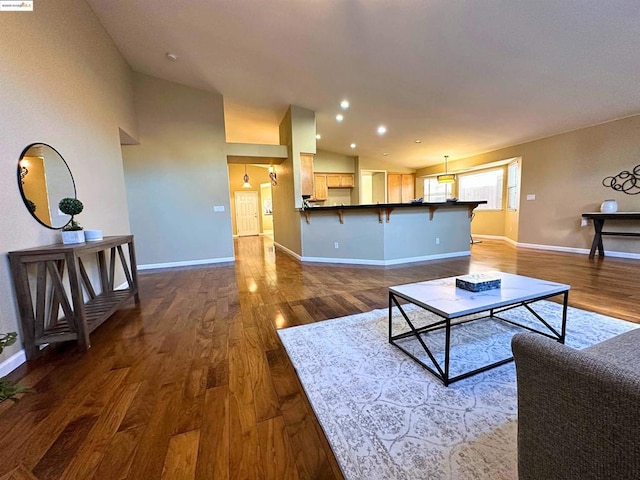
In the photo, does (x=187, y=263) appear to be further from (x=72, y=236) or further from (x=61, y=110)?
(x=61, y=110)

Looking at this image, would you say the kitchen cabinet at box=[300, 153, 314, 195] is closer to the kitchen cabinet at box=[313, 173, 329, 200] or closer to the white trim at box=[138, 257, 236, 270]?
the white trim at box=[138, 257, 236, 270]

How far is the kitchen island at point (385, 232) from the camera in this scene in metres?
4.63

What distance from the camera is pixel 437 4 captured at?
2594mm

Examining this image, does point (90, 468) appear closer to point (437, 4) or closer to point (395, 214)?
point (437, 4)

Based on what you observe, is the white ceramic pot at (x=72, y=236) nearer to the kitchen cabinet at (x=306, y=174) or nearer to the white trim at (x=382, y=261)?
the white trim at (x=382, y=261)

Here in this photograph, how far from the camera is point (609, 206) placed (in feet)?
15.1

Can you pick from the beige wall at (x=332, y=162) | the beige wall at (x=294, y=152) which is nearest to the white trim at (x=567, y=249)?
the beige wall at (x=332, y=162)

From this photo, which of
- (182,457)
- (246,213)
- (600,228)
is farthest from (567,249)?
(246,213)

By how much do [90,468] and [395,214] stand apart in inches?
174

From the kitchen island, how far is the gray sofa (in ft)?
12.9

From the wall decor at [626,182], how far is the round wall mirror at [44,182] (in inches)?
308

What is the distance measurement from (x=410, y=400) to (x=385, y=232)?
3391 millimetres

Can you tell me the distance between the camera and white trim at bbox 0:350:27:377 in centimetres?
173

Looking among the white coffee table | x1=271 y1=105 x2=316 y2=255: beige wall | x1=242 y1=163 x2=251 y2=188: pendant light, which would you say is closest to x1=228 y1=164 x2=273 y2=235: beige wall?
x1=242 y1=163 x2=251 y2=188: pendant light
